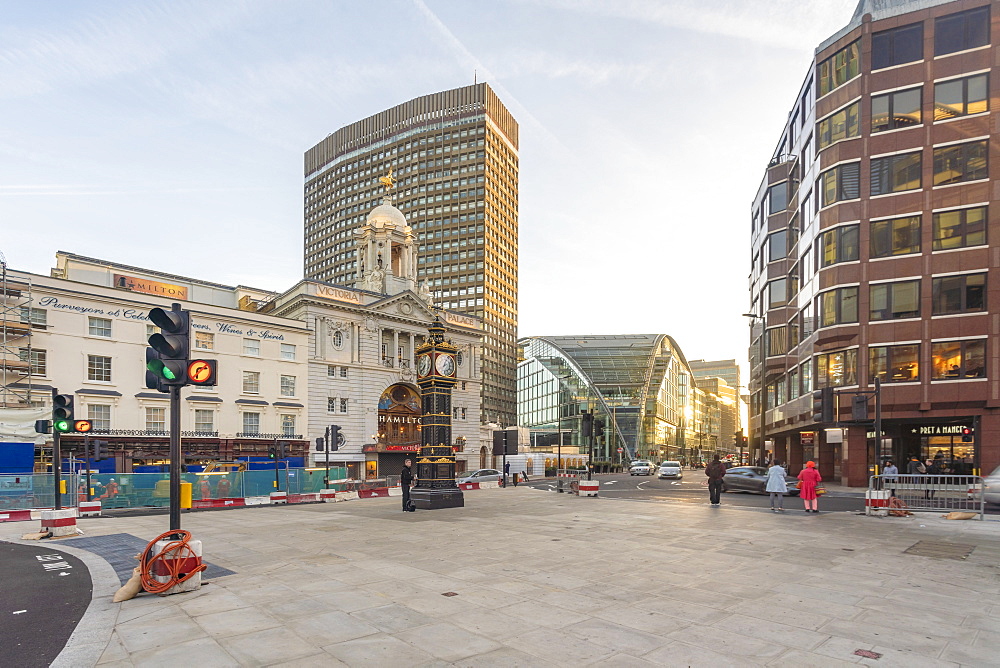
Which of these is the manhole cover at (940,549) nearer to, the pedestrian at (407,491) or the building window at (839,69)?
the pedestrian at (407,491)

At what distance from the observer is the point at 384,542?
46.9 ft

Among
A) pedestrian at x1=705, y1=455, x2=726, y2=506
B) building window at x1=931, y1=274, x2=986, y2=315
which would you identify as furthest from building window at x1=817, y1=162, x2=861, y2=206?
pedestrian at x1=705, y1=455, x2=726, y2=506

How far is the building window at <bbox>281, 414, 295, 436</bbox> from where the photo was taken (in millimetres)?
53059

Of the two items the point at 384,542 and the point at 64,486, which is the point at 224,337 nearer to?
the point at 64,486

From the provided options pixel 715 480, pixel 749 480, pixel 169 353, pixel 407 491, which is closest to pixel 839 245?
pixel 749 480

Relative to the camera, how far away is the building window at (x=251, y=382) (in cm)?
5091

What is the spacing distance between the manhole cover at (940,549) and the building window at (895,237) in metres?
26.8

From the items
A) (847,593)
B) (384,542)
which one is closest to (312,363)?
(384,542)

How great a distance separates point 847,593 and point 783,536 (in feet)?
20.7

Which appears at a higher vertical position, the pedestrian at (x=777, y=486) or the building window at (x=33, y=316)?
the building window at (x=33, y=316)

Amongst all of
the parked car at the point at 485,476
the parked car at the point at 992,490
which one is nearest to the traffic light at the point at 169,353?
the parked car at the point at 992,490

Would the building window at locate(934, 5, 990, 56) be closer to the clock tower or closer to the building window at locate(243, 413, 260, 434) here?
the clock tower

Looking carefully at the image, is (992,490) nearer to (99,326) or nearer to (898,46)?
(898,46)

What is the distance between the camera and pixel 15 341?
131 feet
